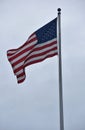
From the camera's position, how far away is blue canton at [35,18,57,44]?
2270cm

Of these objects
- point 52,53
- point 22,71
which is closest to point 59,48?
point 52,53

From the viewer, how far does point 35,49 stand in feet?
74.7

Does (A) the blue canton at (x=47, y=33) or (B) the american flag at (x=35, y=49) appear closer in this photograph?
(B) the american flag at (x=35, y=49)

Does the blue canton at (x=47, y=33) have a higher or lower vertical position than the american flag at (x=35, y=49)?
higher

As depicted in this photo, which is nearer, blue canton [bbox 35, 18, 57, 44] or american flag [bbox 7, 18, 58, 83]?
american flag [bbox 7, 18, 58, 83]

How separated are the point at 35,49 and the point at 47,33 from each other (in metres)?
0.99

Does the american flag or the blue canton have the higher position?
the blue canton

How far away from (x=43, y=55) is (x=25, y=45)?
42.1 inches

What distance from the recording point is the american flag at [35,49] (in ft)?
73.9

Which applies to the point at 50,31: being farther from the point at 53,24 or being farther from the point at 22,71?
the point at 22,71

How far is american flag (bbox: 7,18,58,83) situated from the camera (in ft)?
73.9

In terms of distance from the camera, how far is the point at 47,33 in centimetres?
2281

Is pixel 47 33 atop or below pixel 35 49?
atop

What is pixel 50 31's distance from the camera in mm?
22859
